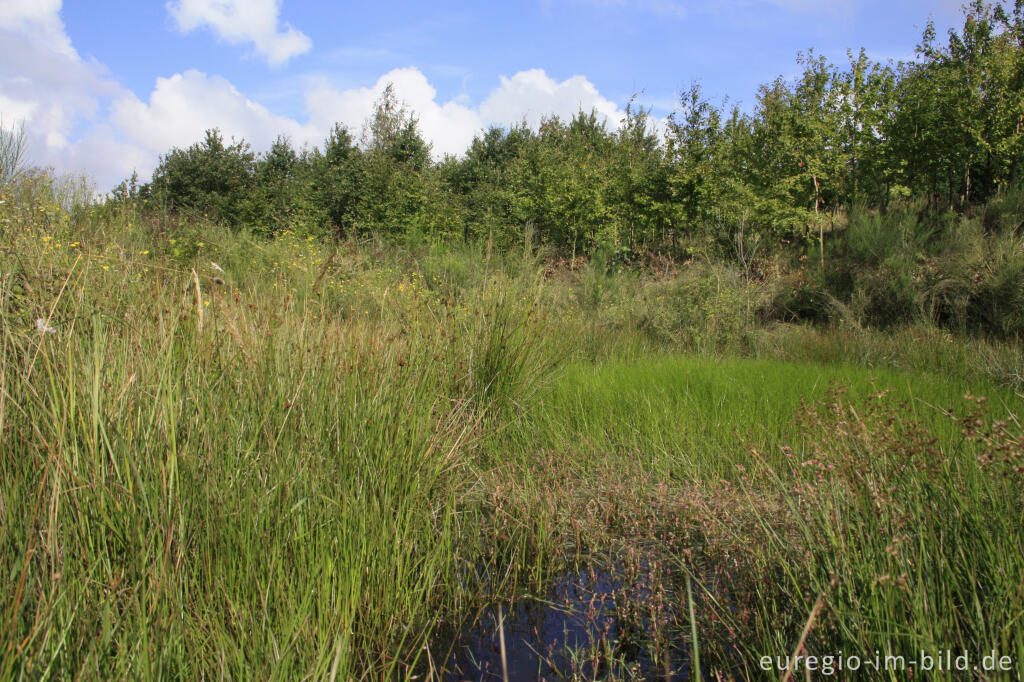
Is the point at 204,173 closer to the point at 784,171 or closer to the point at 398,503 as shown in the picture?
the point at 784,171

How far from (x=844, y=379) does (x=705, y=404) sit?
1.50 meters

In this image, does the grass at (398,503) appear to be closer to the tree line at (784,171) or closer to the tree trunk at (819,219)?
the tree line at (784,171)

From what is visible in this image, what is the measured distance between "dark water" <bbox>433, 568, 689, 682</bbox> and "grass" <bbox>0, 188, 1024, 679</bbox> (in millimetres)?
47

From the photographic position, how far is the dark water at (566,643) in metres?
2.26

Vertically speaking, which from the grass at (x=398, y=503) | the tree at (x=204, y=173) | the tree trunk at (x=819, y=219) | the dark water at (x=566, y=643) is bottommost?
the dark water at (x=566, y=643)

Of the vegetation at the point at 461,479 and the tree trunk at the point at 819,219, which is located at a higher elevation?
the tree trunk at the point at 819,219

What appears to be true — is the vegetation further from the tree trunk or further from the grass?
the tree trunk

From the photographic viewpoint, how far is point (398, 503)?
8.17 ft

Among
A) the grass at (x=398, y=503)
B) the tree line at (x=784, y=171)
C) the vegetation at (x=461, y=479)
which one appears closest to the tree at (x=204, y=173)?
the tree line at (x=784, y=171)

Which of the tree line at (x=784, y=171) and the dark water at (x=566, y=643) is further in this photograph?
the tree line at (x=784, y=171)

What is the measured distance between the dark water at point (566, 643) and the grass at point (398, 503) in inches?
1.9

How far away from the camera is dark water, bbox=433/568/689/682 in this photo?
2.26 m

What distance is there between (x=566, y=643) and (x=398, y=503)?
2.90 feet

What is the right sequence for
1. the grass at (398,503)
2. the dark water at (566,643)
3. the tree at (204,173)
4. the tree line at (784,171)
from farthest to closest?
the tree at (204,173), the tree line at (784,171), the dark water at (566,643), the grass at (398,503)
